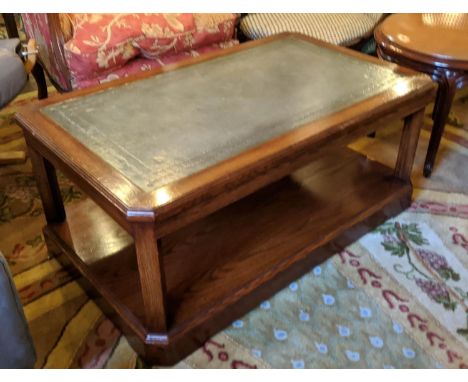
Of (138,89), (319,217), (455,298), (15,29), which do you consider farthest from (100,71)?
(455,298)

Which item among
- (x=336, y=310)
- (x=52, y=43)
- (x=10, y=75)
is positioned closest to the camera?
(x=336, y=310)

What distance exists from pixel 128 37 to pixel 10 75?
45cm

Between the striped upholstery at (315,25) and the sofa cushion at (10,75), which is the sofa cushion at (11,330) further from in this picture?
the striped upholstery at (315,25)

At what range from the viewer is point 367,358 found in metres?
1.17

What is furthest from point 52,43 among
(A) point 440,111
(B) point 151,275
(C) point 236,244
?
(A) point 440,111

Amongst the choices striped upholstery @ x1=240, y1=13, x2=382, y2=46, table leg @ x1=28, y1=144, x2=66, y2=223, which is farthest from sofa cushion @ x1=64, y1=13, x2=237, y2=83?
table leg @ x1=28, y1=144, x2=66, y2=223

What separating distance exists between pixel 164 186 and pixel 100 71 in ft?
3.13

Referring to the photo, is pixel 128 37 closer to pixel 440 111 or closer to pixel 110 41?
pixel 110 41

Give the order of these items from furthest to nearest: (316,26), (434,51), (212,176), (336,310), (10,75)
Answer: (316,26)
(434,51)
(10,75)
(336,310)
(212,176)

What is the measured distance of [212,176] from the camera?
0.99m

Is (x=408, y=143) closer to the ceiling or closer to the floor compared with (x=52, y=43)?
closer to the floor

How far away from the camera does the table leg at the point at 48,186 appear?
50.5 inches

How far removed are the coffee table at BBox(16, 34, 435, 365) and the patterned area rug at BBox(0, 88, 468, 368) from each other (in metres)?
0.05

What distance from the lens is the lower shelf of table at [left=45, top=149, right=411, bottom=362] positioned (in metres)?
1.18
